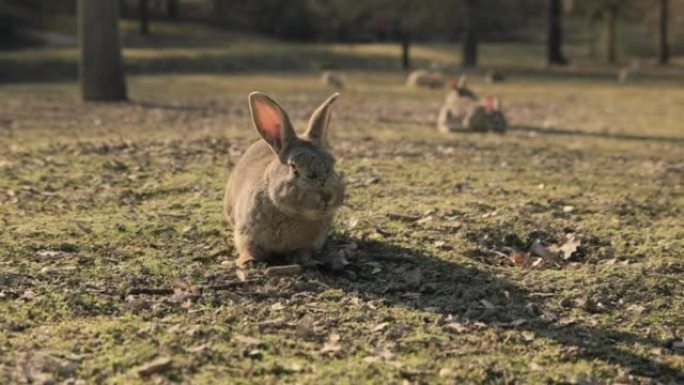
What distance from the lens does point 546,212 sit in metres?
8.76

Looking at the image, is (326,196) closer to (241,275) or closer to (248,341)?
(241,275)

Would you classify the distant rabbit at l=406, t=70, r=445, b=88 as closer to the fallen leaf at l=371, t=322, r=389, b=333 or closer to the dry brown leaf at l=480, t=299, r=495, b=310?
the dry brown leaf at l=480, t=299, r=495, b=310

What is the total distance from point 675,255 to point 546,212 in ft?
5.52

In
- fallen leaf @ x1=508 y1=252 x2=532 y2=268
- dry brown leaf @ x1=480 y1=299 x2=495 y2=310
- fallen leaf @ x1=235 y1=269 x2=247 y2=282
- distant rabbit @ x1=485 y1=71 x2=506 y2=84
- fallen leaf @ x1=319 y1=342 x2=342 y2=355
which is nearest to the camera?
fallen leaf @ x1=319 y1=342 x2=342 y2=355

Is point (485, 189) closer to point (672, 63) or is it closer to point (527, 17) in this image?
point (672, 63)

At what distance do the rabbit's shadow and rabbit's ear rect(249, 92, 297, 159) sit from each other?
83 centimetres

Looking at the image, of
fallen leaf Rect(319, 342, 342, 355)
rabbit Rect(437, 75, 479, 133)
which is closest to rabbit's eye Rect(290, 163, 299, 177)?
fallen leaf Rect(319, 342, 342, 355)

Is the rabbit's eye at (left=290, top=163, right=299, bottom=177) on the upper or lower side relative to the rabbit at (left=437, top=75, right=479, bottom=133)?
upper

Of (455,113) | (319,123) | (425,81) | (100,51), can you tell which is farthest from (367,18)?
(319,123)

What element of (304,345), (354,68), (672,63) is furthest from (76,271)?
(672,63)

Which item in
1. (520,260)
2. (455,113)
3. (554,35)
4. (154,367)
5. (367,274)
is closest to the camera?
(154,367)

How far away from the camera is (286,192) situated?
20.0 ft

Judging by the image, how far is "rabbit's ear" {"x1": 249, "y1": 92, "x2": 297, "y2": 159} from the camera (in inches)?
250

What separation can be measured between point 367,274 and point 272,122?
114 centimetres
